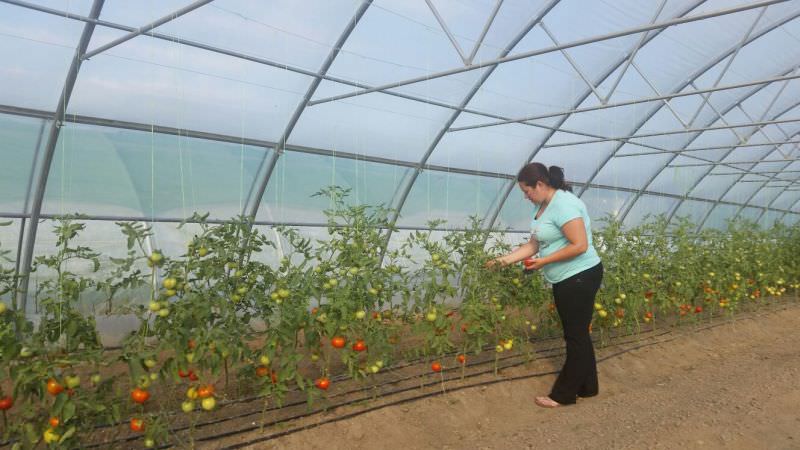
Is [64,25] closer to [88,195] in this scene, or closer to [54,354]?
[88,195]

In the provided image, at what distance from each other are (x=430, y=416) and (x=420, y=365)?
2.76ft

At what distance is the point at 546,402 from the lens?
3.23 m

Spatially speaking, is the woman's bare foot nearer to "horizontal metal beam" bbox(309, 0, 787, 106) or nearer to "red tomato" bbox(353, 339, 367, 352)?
"red tomato" bbox(353, 339, 367, 352)

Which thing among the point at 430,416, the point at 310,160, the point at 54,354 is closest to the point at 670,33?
the point at 310,160

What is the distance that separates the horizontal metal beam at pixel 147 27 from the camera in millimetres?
3955

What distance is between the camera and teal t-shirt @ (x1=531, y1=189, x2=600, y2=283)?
121 inches

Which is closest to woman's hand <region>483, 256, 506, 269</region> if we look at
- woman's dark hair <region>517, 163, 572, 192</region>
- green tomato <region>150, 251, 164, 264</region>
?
woman's dark hair <region>517, 163, 572, 192</region>

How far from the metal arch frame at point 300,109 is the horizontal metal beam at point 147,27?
1.48 metres

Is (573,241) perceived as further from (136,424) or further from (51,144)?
(51,144)

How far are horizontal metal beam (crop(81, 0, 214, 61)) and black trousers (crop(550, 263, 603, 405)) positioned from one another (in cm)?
324

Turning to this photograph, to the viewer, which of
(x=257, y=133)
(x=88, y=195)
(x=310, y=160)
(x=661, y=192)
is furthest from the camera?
(x=661, y=192)

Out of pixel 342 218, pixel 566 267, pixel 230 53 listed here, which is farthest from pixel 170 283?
pixel 342 218

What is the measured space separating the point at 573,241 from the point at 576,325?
52 cm

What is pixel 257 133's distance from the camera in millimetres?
5832
